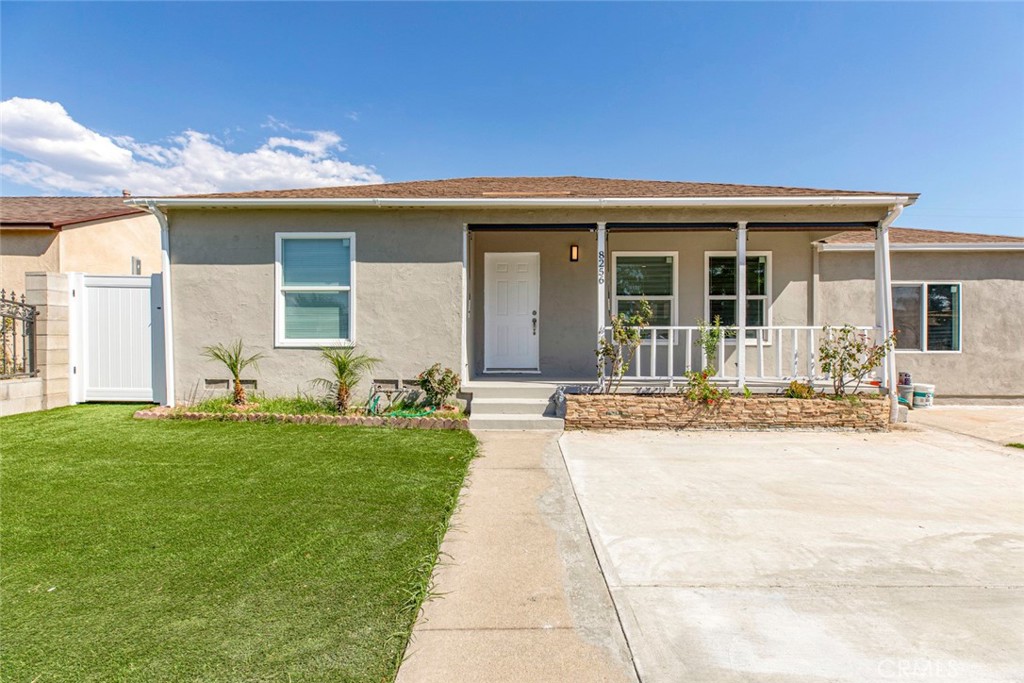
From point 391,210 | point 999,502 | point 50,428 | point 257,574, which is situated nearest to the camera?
point 257,574

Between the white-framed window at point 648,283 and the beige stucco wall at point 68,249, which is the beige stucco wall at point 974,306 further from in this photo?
the beige stucco wall at point 68,249

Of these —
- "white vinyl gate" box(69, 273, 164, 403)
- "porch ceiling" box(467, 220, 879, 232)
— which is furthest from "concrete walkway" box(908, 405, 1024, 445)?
"white vinyl gate" box(69, 273, 164, 403)

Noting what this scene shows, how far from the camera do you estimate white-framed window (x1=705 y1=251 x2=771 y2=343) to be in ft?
26.8

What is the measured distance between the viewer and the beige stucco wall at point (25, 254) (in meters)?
8.59

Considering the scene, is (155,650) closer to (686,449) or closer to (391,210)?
(686,449)

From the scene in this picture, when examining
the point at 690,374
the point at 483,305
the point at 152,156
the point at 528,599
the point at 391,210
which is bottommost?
the point at 528,599

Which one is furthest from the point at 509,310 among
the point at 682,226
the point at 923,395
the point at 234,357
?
the point at 923,395

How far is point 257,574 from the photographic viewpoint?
2.48 m

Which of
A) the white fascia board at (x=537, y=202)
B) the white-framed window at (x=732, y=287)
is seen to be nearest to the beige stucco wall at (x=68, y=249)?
the white fascia board at (x=537, y=202)

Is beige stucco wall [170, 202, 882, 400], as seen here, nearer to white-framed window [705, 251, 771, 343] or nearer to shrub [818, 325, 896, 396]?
white-framed window [705, 251, 771, 343]

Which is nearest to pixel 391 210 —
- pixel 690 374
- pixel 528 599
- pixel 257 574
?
pixel 690 374

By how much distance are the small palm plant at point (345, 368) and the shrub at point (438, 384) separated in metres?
0.87

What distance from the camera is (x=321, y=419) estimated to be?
20.4 feet

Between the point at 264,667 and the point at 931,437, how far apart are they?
7695 millimetres
